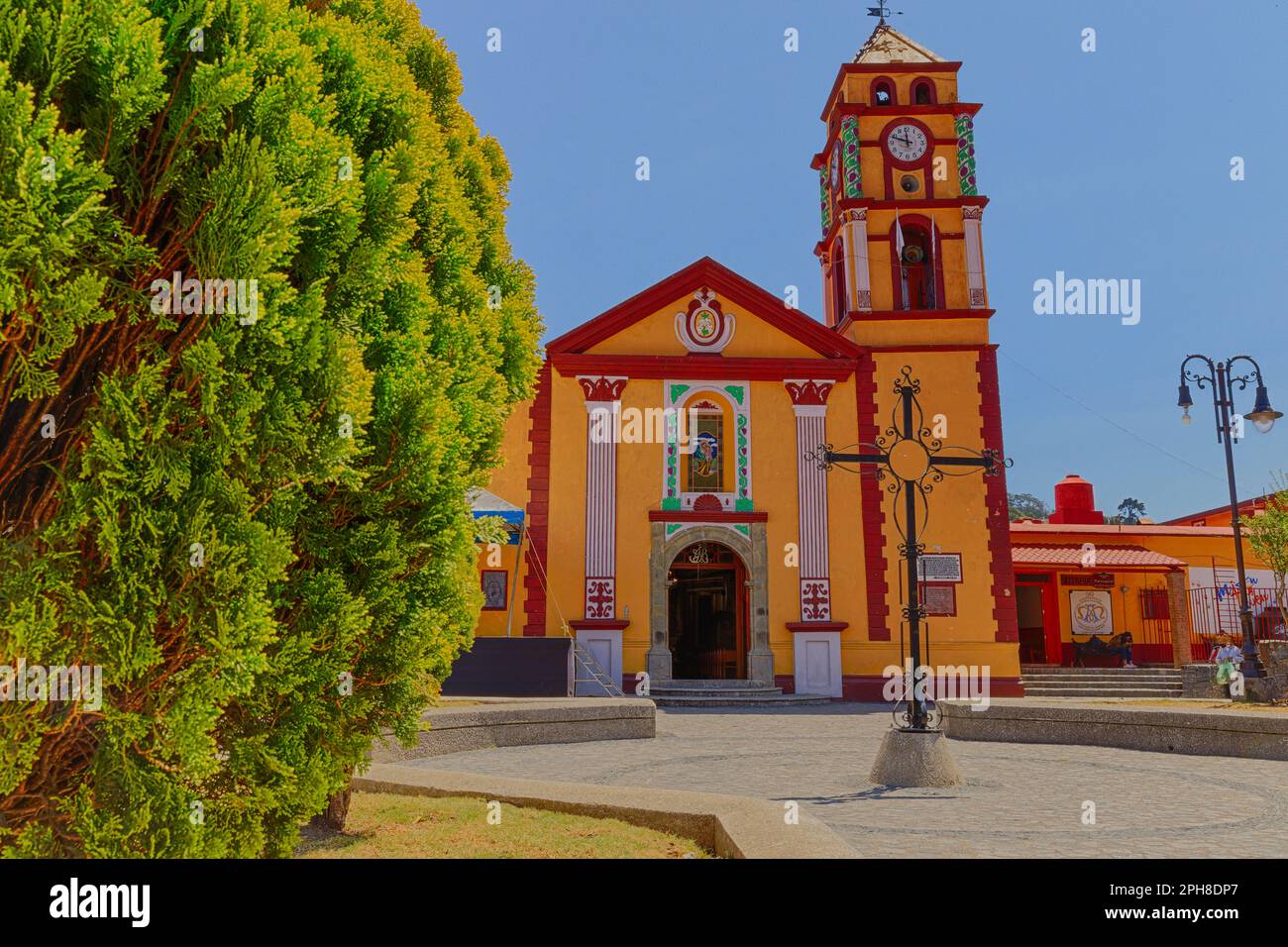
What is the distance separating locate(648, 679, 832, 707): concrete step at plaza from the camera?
1720cm

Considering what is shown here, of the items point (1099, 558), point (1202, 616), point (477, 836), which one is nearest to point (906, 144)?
point (1099, 558)

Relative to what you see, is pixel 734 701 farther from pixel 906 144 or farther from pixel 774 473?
pixel 906 144

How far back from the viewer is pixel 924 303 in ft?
68.2

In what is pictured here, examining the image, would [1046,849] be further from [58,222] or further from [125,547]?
[58,222]

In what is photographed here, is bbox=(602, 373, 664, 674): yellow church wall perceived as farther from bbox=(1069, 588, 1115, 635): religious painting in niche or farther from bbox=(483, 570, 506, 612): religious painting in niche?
bbox=(1069, 588, 1115, 635): religious painting in niche

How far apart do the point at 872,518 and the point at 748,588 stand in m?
3.12

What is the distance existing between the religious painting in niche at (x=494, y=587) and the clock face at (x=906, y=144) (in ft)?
45.1

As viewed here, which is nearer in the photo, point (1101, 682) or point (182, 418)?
point (182, 418)

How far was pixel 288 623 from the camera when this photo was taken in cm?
379

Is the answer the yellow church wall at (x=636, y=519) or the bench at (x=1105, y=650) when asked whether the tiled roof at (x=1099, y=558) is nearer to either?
the bench at (x=1105, y=650)

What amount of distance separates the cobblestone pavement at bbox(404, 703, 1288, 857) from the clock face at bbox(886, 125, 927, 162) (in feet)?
48.2

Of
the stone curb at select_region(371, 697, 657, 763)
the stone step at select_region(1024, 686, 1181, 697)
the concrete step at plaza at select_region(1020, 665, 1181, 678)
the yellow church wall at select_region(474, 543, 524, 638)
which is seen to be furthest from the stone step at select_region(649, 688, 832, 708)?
the concrete step at plaza at select_region(1020, 665, 1181, 678)

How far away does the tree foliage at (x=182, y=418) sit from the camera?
2.81m
